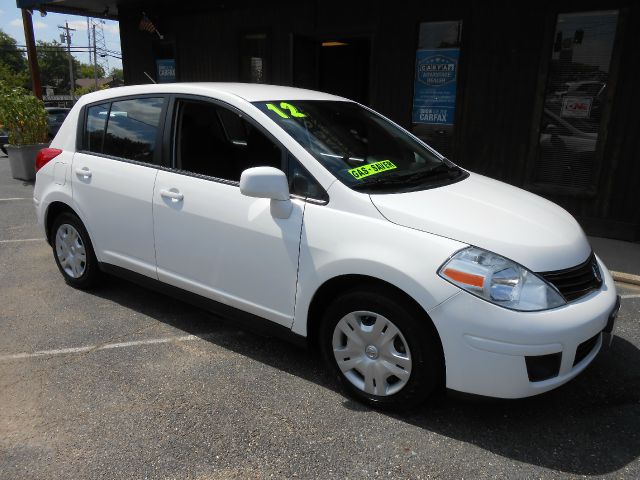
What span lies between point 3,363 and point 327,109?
8.92ft

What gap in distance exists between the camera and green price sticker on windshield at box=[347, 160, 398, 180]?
2936 mm

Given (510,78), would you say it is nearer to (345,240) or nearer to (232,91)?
(232,91)

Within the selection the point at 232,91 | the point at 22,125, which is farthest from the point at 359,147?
the point at 22,125

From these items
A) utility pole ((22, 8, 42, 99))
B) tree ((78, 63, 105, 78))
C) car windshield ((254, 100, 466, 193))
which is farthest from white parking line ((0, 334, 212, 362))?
tree ((78, 63, 105, 78))

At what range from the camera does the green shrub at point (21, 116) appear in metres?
9.63

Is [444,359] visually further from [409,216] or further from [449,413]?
[409,216]

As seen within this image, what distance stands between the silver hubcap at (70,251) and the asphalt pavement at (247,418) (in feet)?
2.21

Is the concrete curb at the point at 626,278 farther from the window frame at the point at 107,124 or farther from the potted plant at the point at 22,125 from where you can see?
the potted plant at the point at 22,125

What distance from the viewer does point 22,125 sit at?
32.6ft

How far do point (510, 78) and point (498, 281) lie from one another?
5.06 metres

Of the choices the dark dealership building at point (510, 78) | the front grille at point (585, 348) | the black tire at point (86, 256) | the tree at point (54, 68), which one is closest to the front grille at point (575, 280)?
the front grille at point (585, 348)

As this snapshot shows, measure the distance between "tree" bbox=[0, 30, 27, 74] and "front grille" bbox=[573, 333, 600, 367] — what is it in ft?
315

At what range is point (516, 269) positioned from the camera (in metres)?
2.44

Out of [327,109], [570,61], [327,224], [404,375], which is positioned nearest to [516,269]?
[404,375]
